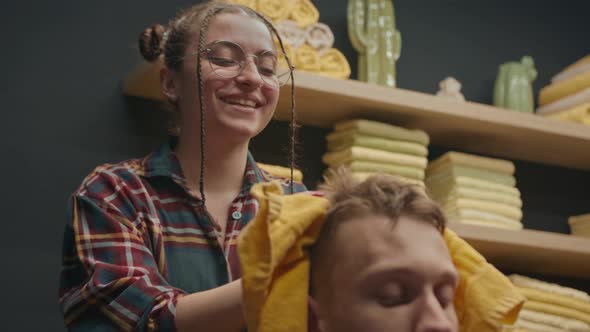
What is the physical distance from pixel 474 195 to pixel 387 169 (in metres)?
0.32

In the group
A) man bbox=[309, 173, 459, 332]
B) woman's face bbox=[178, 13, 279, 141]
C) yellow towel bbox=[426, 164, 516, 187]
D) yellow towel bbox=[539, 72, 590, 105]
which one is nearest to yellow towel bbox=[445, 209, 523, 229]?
yellow towel bbox=[426, 164, 516, 187]

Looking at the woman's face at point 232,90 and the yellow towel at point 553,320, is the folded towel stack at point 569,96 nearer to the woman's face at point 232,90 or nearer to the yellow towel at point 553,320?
the yellow towel at point 553,320

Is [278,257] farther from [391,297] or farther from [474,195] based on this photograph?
[474,195]

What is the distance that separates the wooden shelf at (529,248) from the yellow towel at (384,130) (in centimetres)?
29

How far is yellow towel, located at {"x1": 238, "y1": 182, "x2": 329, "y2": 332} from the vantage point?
804 millimetres

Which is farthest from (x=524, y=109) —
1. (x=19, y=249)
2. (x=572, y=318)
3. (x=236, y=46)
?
(x=19, y=249)

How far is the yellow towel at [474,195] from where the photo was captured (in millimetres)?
2277

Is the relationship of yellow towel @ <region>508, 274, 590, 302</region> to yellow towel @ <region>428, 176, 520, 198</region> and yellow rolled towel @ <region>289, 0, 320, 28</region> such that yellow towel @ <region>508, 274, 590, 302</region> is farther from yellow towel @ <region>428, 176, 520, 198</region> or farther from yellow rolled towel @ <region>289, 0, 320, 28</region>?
yellow rolled towel @ <region>289, 0, 320, 28</region>

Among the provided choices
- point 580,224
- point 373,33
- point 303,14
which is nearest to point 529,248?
point 580,224

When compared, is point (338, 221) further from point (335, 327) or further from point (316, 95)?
point (316, 95)

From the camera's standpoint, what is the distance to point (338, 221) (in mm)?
869

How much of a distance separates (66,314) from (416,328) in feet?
1.98

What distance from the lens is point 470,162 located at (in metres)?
2.33

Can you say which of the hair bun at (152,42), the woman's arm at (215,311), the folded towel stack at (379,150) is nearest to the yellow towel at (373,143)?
the folded towel stack at (379,150)
